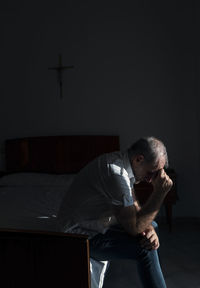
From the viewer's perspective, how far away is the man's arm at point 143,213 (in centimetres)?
161

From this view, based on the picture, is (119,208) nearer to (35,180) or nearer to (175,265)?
(175,265)

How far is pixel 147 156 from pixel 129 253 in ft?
1.72

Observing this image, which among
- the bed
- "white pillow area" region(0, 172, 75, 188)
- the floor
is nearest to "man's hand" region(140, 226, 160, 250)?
the bed

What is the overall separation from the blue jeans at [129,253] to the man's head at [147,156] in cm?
36

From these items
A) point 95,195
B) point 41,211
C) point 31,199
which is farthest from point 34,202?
point 95,195

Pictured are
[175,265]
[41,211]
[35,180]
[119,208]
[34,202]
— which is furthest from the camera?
[35,180]

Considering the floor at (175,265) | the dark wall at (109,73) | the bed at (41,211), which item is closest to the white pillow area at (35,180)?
the bed at (41,211)

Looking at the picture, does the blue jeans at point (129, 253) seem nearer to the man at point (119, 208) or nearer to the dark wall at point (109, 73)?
the man at point (119, 208)

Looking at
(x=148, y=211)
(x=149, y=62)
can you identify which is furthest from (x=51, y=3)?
(x=148, y=211)

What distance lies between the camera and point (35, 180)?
11.3 feet

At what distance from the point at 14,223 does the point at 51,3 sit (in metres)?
2.88

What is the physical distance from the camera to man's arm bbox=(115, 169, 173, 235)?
1.61 metres

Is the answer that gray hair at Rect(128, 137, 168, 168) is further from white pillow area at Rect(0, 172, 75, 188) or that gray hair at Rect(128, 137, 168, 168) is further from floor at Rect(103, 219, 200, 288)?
white pillow area at Rect(0, 172, 75, 188)

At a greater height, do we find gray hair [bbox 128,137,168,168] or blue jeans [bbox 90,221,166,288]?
gray hair [bbox 128,137,168,168]
